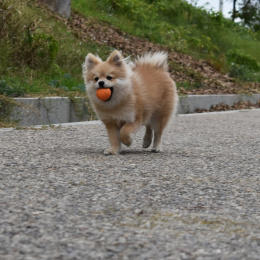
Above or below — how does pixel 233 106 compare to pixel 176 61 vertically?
below

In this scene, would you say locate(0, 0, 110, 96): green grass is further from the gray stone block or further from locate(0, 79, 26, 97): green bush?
the gray stone block

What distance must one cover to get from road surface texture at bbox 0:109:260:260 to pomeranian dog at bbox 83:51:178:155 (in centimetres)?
26

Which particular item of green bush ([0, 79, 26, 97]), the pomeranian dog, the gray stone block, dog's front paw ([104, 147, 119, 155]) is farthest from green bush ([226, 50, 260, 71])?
dog's front paw ([104, 147, 119, 155])

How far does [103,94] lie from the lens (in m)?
5.03

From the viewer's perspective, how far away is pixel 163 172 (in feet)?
14.0

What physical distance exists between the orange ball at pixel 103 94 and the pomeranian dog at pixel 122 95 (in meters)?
0.02

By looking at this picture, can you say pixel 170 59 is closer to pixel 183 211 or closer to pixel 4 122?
pixel 4 122

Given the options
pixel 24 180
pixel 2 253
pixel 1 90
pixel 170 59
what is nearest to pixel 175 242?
→ pixel 2 253

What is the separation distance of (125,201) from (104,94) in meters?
1.89

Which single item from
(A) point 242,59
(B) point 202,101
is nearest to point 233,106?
(B) point 202,101

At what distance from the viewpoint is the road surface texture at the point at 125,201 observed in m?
2.47

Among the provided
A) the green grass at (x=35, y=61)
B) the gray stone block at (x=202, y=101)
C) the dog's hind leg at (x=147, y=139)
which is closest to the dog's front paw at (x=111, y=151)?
the dog's hind leg at (x=147, y=139)

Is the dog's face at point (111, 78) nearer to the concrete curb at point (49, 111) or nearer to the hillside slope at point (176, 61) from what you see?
the concrete curb at point (49, 111)

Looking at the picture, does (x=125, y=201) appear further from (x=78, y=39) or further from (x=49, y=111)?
(x=78, y=39)
